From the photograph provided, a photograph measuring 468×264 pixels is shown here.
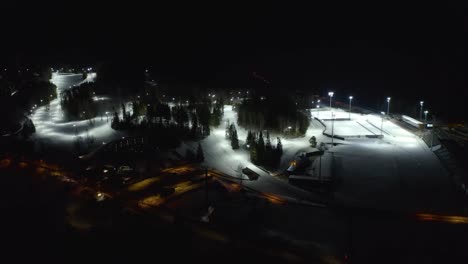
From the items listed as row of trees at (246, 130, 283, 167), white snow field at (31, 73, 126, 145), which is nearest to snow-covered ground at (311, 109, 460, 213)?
row of trees at (246, 130, 283, 167)

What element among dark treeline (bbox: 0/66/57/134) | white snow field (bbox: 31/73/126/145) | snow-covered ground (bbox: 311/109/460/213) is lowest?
snow-covered ground (bbox: 311/109/460/213)

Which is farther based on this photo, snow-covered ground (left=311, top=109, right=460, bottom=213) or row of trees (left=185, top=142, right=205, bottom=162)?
row of trees (left=185, top=142, right=205, bottom=162)

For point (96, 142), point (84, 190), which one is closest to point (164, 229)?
point (84, 190)

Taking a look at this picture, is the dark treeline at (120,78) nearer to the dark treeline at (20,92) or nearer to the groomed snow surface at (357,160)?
the dark treeline at (20,92)

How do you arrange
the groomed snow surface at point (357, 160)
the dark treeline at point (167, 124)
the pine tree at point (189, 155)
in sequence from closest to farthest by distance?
the groomed snow surface at point (357, 160) < the pine tree at point (189, 155) < the dark treeline at point (167, 124)

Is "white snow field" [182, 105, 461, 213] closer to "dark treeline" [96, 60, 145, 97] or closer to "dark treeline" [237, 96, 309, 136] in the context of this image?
"dark treeline" [237, 96, 309, 136]

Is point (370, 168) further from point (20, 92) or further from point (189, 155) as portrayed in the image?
point (20, 92)

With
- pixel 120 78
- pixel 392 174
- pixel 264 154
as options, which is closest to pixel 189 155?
pixel 264 154

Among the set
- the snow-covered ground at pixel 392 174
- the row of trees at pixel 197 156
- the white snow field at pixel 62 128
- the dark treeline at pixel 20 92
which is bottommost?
the snow-covered ground at pixel 392 174

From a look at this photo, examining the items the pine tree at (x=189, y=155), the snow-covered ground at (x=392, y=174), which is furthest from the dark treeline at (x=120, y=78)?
the snow-covered ground at (x=392, y=174)

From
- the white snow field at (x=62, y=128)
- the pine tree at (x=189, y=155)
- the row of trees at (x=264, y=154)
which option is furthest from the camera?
the white snow field at (x=62, y=128)

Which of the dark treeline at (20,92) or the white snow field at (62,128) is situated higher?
the dark treeline at (20,92)
